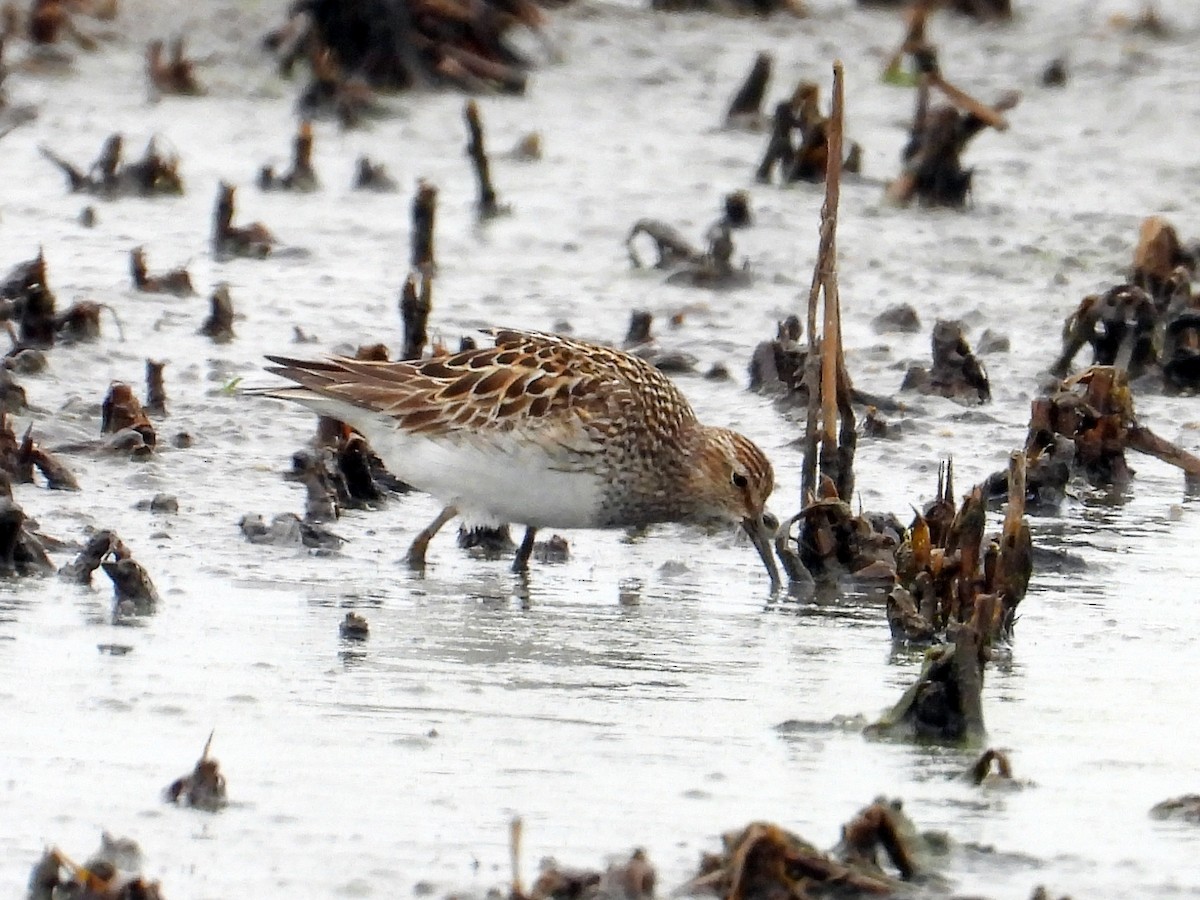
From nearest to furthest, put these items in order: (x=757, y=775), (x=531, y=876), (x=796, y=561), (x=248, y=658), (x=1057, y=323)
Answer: (x=531, y=876), (x=757, y=775), (x=248, y=658), (x=796, y=561), (x=1057, y=323)

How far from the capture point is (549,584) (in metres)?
7.45

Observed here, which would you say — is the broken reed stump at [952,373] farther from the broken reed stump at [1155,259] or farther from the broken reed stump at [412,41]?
the broken reed stump at [412,41]

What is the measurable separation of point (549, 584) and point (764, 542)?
68 centimetres

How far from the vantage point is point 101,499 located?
25.9ft

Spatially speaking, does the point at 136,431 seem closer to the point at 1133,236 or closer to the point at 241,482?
the point at 241,482

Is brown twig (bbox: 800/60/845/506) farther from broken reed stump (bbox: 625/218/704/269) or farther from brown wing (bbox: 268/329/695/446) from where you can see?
broken reed stump (bbox: 625/218/704/269)

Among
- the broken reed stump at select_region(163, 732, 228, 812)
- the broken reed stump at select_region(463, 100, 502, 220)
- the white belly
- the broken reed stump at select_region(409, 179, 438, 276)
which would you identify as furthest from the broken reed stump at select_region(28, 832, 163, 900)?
the broken reed stump at select_region(463, 100, 502, 220)

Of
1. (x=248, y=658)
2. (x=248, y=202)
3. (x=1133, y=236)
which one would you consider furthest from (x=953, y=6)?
(x=248, y=658)

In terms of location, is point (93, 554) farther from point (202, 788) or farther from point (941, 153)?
point (941, 153)

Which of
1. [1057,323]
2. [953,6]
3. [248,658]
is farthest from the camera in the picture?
[953,6]

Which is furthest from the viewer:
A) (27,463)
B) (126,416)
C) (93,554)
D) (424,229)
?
(424,229)

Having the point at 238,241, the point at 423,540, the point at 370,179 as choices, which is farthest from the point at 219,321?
the point at 370,179

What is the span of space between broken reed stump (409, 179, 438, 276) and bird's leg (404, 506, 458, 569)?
3509 millimetres

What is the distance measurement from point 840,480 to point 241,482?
1977 millimetres
